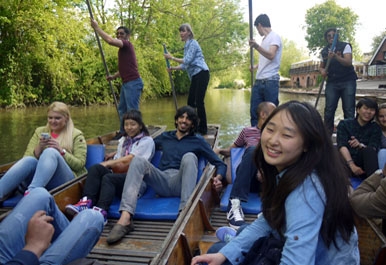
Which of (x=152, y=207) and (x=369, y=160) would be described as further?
(x=369, y=160)

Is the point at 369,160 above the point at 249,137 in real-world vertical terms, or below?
below

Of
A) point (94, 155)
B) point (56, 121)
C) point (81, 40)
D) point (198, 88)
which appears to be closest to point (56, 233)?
point (56, 121)

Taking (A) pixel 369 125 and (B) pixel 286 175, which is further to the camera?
(A) pixel 369 125

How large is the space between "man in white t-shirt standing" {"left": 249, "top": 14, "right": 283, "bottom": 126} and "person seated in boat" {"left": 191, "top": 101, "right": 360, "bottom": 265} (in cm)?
262

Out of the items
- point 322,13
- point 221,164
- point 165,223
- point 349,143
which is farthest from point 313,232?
point 322,13

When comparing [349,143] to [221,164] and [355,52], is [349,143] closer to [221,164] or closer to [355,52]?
[221,164]

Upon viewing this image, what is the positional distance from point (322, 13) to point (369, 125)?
32.3 metres

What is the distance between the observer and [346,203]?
3.63 ft

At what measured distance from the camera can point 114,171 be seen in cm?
278

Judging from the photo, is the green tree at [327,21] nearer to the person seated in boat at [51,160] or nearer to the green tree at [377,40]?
the green tree at [377,40]

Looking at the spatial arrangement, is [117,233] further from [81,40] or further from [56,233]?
[81,40]

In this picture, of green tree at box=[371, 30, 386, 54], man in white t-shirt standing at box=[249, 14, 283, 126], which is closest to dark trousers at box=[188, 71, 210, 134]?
man in white t-shirt standing at box=[249, 14, 283, 126]

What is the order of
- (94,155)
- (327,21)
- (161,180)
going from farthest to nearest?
(327,21) → (94,155) → (161,180)

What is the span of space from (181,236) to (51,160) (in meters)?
1.24
